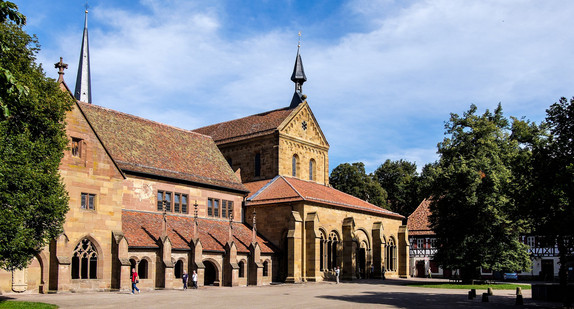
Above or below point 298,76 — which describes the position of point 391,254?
below

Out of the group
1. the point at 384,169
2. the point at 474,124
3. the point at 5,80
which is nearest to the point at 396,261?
the point at 474,124

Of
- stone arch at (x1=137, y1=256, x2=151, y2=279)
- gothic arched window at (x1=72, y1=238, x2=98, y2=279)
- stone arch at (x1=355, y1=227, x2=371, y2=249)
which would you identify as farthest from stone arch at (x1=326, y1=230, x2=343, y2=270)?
gothic arched window at (x1=72, y1=238, x2=98, y2=279)

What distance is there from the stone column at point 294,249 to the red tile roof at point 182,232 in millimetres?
1705

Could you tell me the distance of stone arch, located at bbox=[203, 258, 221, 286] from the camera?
40.3 meters

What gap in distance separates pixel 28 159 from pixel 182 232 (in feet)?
56.7

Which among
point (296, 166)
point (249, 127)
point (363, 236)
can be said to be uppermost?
point (249, 127)

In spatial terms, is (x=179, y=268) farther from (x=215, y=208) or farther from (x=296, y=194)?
(x=296, y=194)

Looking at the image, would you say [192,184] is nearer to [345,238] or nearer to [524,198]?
[345,238]

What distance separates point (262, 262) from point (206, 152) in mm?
12099

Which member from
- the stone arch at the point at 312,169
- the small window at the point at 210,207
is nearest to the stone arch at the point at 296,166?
the stone arch at the point at 312,169

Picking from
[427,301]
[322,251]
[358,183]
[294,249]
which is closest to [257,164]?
[322,251]

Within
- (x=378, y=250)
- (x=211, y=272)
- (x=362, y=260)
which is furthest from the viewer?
(x=378, y=250)

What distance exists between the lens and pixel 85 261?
32844 mm

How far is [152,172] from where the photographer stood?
40781 mm
